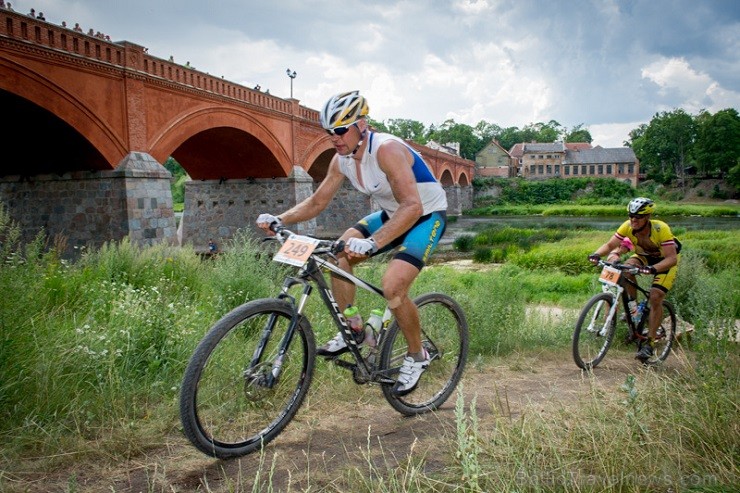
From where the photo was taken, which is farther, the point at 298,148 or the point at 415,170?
the point at 298,148

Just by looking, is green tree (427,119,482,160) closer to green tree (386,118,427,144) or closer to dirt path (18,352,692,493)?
green tree (386,118,427,144)

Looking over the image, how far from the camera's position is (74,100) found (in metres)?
13.1

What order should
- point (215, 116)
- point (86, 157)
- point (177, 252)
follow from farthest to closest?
point (215, 116)
point (86, 157)
point (177, 252)

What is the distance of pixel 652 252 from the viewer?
233 inches

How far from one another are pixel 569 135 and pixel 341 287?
13682cm

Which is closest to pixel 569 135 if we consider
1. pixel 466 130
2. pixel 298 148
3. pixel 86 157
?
pixel 466 130

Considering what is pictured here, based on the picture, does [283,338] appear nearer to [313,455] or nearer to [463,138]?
[313,455]

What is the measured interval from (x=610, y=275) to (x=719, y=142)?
259 ft

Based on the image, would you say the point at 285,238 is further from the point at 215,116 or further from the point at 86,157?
the point at 215,116

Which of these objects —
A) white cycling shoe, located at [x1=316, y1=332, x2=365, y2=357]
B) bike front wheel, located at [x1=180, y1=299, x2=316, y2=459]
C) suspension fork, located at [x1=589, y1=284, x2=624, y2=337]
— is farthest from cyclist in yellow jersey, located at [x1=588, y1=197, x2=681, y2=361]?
bike front wheel, located at [x1=180, y1=299, x2=316, y2=459]

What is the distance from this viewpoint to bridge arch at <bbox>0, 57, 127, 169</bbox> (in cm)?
1178

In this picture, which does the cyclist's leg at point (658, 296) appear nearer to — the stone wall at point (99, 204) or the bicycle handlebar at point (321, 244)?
the bicycle handlebar at point (321, 244)

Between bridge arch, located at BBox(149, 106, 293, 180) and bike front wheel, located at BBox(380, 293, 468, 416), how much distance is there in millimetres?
13873

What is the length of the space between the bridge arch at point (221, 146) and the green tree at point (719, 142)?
67.3 metres
